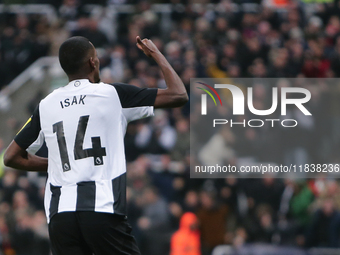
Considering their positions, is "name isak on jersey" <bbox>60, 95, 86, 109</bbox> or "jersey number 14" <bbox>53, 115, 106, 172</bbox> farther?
"name isak on jersey" <bbox>60, 95, 86, 109</bbox>

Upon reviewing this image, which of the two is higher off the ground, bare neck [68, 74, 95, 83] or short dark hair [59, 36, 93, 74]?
short dark hair [59, 36, 93, 74]

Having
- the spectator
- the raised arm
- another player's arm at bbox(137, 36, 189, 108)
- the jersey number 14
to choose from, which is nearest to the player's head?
the jersey number 14

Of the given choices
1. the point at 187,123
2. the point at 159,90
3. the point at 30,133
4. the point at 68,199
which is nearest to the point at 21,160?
the point at 30,133

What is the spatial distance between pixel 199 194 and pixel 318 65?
13.1ft

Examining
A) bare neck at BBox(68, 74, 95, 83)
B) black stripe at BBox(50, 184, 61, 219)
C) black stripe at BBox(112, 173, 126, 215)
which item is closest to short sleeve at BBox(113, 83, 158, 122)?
bare neck at BBox(68, 74, 95, 83)

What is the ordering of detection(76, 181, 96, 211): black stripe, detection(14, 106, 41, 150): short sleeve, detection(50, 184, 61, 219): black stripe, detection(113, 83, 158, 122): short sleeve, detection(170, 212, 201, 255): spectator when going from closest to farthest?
detection(76, 181, 96, 211): black stripe < detection(50, 184, 61, 219): black stripe < detection(113, 83, 158, 122): short sleeve < detection(14, 106, 41, 150): short sleeve < detection(170, 212, 201, 255): spectator

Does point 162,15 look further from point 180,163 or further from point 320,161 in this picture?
point 320,161

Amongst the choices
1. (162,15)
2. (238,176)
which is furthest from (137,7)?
(238,176)

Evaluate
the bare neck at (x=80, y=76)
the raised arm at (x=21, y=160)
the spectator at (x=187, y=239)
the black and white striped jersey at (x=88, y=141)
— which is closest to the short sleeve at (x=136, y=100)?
the black and white striped jersey at (x=88, y=141)

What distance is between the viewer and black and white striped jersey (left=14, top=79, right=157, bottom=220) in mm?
3918

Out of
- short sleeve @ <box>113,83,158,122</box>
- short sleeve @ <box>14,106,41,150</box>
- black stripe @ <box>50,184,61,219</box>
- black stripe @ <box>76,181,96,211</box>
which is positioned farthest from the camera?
short sleeve @ <box>14,106,41,150</box>

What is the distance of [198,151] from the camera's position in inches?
451

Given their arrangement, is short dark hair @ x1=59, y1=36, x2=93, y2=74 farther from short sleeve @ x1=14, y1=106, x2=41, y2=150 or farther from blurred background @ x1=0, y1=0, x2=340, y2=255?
blurred background @ x1=0, y1=0, x2=340, y2=255

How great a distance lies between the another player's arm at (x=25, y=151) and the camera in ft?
13.9
